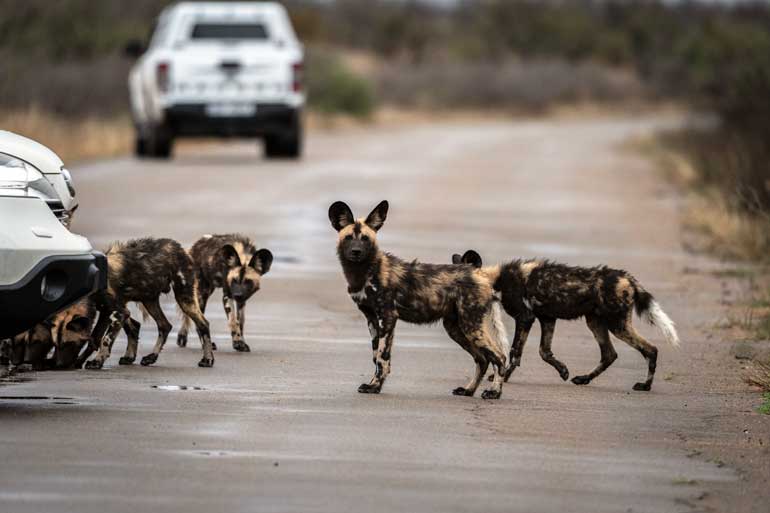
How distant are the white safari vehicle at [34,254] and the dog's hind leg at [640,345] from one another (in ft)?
11.2

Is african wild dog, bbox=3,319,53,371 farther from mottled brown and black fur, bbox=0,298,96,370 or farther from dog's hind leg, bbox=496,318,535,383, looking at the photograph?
dog's hind leg, bbox=496,318,535,383

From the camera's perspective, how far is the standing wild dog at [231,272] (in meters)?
13.2

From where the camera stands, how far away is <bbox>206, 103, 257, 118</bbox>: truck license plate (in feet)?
111

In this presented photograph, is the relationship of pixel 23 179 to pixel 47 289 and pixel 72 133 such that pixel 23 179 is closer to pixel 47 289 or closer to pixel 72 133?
pixel 47 289

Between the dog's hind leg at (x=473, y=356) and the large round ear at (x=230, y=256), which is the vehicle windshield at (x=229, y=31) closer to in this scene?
the large round ear at (x=230, y=256)

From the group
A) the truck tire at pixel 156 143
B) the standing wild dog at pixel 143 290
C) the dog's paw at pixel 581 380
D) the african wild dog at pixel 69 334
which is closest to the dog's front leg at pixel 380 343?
the dog's paw at pixel 581 380

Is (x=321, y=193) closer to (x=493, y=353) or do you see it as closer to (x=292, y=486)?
(x=493, y=353)

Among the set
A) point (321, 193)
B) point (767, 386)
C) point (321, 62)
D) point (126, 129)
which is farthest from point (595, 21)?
point (767, 386)

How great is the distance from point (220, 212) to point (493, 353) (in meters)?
13.9

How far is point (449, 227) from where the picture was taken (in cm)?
2362

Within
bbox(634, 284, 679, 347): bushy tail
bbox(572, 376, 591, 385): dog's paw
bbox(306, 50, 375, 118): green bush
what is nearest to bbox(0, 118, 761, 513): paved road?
bbox(572, 376, 591, 385): dog's paw

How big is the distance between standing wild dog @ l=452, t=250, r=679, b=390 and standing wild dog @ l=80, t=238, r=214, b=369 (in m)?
1.91

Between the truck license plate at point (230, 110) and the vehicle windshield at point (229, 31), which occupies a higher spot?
the vehicle windshield at point (229, 31)

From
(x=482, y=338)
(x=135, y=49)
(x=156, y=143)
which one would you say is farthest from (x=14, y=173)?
(x=135, y=49)
